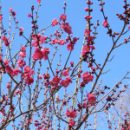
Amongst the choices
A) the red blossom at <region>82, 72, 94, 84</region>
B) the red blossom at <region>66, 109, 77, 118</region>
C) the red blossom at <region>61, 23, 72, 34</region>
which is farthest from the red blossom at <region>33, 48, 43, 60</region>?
the red blossom at <region>66, 109, 77, 118</region>

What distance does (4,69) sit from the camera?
4816 millimetres

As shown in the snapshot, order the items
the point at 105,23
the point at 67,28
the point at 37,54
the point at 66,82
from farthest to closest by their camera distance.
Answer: the point at 105,23 < the point at 67,28 < the point at 66,82 < the point at 37,54

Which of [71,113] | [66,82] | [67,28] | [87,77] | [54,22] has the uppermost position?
[54,22]

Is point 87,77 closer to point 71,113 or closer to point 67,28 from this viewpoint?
point 71,113

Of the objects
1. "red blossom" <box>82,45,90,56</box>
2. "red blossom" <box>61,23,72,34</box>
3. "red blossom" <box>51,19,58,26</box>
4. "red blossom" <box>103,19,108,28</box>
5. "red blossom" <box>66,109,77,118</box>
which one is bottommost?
"red blossom" <box>66,109,77,118</box>

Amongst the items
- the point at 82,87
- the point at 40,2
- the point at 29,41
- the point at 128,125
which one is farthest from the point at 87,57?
the point at 128,125

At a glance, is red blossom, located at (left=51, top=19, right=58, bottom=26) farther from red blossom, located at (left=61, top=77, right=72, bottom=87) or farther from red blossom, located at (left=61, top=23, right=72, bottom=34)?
red blossom, located at (left=61, top=77, right=72, bottom=87)

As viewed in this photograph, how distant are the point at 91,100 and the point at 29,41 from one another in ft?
3.66

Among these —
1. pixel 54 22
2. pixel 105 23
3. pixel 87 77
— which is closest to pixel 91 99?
pixel 87 77

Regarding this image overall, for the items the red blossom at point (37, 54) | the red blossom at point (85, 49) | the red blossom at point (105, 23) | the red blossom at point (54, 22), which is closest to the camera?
the red blossom at point (37, 54)

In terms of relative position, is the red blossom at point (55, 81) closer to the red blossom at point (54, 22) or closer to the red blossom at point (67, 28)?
the red blossom at point (67, 28)

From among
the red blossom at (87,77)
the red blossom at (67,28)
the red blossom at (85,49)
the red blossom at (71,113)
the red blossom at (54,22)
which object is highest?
the red blossom at (54,22)

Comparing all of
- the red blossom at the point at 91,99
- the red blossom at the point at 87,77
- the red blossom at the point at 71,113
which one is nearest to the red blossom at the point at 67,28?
the red blossom at the point at 87,77

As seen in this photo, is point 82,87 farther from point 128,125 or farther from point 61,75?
point 128,125
